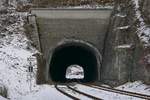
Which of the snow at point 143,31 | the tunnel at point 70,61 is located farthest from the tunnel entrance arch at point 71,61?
the snow at point 143,31

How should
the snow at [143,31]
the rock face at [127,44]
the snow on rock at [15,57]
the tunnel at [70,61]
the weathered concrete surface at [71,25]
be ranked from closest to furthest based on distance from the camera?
the snow on rock at [15,57]
the rock face at [127,44]
the snow at [143,31]
the weathered concrete surface at [71,25]
the tunnel at [70,61]

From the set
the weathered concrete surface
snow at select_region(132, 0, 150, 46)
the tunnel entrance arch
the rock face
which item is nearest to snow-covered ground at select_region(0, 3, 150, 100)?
the rock face

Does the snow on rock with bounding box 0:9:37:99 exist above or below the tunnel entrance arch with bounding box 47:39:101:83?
above

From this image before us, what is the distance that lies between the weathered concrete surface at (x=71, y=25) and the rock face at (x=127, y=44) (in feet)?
3.03

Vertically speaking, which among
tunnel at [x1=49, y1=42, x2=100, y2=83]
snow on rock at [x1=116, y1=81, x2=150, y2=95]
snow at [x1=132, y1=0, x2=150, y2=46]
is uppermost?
snow at [x1=132, y1=0, x2=150, y2=46]

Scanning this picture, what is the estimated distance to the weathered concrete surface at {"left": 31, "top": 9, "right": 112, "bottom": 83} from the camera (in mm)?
38062

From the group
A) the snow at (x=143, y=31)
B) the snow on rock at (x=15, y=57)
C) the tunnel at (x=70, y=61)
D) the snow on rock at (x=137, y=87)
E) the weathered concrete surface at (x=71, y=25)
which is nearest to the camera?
the snow on rock at (x=137, y=87)

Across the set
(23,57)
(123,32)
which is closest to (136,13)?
(123,32)

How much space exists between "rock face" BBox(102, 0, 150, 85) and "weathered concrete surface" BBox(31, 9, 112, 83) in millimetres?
922

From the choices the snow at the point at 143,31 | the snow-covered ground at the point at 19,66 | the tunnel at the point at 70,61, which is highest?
the snow at the point at 143,31

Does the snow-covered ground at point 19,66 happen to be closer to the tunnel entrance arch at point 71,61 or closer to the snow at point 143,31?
the snow at point 143,31

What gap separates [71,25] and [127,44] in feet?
24.8

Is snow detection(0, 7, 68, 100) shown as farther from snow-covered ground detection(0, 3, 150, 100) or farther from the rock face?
the rock face

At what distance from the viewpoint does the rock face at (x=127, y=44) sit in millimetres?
29564
